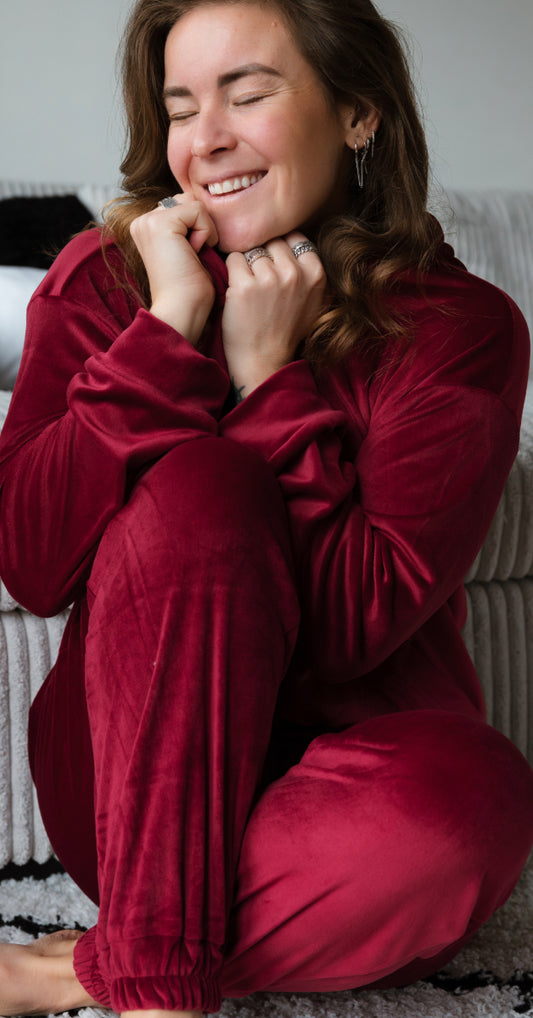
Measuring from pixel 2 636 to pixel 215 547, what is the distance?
55 centimetres

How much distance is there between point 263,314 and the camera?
95 centimetres

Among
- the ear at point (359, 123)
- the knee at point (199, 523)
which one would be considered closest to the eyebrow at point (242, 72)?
the ear at point (359, 123)

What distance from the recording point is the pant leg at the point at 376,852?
0.76 m

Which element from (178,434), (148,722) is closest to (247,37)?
(178,434)

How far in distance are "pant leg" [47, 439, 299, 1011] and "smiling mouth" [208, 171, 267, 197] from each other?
33cm

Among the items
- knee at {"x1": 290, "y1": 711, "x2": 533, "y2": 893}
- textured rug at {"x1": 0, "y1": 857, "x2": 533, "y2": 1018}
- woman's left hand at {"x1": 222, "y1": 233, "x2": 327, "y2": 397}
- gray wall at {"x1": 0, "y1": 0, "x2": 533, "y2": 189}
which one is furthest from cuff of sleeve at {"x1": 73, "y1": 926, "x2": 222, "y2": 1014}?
gray wall at {"x1": 0, "y1": 0, "x2": 533, "y2": 189}

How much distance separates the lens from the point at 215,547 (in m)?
0.74

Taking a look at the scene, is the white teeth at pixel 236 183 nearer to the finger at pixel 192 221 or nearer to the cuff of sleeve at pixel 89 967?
the finger at pixel 192 221

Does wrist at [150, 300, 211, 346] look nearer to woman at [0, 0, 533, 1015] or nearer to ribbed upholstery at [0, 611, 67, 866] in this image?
woman at [0, 0, 533, 1015]

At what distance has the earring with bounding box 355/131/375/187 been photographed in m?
1.06

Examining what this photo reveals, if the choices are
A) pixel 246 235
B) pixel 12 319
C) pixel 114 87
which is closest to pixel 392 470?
pixel 246 235

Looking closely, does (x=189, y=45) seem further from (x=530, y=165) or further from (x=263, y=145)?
(x=530, y=165)

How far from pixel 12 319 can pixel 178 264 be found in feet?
2.40

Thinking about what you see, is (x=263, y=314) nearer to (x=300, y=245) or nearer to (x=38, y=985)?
(x=300, y=245)
